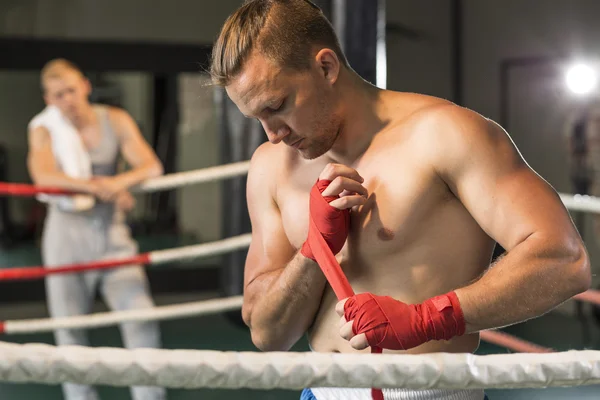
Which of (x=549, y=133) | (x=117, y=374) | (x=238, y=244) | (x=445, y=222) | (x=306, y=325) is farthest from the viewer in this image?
(x=549, y=133)

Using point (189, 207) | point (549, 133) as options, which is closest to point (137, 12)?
point (189, 207)

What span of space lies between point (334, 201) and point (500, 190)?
200 millimetres

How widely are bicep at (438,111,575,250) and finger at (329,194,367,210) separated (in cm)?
11

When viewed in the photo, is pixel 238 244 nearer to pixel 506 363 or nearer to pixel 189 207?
pixel 506 363

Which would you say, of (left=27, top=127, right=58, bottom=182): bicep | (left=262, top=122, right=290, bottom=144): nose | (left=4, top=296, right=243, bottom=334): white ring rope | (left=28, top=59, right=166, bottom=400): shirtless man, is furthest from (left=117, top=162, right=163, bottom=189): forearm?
(left=262, top=122, right=290, bottom=144): nose

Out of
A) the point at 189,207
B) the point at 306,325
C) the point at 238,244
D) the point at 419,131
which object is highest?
the point at 419,131

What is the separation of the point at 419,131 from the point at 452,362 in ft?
1.22

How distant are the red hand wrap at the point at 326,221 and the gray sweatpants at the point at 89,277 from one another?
5.08ft

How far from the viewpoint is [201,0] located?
5570mm

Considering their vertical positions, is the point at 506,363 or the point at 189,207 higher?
the point at 506,363

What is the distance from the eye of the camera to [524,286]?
96 centimetres

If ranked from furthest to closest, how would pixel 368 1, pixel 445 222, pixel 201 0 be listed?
pixel 201 0 → pixel 368 1 → pixel 445 222

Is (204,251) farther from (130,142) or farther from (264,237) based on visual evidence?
(264,237)

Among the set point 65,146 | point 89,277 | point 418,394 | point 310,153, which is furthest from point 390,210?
point 65,146
